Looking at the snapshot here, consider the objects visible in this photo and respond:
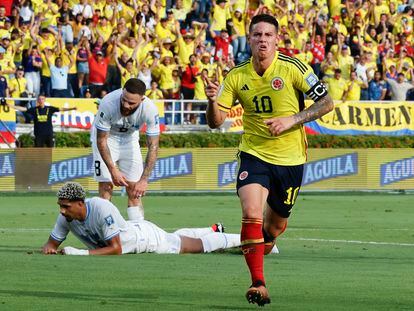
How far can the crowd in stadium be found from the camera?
31.7 metres

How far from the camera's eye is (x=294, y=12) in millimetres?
38000

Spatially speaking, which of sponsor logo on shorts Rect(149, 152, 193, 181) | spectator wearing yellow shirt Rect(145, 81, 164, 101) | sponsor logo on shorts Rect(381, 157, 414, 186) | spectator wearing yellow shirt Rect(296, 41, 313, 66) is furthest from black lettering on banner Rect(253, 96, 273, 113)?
spectator wearing yellow shirt Rect(296, 41, 313, 66)

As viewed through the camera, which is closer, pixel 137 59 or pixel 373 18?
pixel 137 59

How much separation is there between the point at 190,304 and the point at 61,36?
23386 millimetres

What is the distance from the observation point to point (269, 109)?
10609 mm

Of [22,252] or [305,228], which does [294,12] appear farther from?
[22,252]

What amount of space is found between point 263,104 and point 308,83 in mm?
431

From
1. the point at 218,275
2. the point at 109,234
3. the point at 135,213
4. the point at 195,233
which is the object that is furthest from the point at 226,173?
the point at 218,275

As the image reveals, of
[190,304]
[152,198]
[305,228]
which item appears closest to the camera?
[190,304]

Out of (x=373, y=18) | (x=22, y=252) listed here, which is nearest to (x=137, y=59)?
(x=373, y=18)

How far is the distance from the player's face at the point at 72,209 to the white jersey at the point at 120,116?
9.02ft

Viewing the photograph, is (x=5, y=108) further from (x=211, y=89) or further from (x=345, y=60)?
(x=211, y=89)

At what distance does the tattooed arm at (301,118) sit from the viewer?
1005 centimetres

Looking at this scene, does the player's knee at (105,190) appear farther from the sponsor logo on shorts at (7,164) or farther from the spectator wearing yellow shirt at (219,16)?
the spectator wearing yellow shirt at (219,16)
